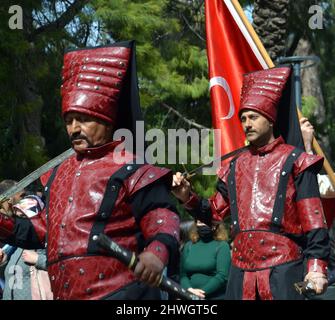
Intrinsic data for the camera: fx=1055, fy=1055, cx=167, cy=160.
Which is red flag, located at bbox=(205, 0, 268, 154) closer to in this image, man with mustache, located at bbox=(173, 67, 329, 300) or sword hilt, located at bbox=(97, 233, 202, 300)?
man with mustache, located at bbox=(173, 67, 329, 300)

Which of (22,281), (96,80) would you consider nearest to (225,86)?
(22,281)

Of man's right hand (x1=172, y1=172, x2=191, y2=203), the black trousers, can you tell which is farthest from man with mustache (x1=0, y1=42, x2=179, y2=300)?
man's right hand (x1=172, y1=172, x2=191, y2=203)

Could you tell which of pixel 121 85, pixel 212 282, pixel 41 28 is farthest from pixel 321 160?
pixel 41 28

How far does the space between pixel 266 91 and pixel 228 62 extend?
2416 mm

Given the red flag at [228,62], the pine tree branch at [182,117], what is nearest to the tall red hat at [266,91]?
the red flag at [228,62]

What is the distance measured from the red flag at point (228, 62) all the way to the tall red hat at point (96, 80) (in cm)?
294

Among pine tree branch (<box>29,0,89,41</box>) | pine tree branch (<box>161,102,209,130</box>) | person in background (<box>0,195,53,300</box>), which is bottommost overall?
pine tree branch (<box>161,102,209,130</box>)

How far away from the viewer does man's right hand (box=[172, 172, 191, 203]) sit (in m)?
6.61

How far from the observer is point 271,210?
6.50 meters

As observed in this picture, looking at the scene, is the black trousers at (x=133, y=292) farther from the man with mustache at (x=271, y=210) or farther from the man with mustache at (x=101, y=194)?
the man with mustache at (x=271, y=210)

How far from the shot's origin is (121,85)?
212 inches

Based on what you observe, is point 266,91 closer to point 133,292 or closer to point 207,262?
point 133,292
